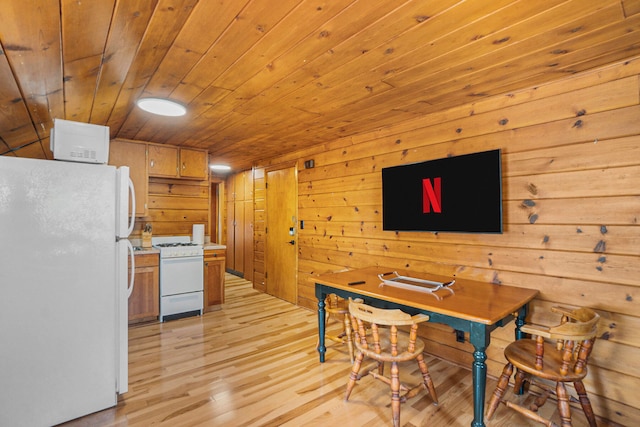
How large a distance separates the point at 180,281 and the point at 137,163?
1661 millimetres

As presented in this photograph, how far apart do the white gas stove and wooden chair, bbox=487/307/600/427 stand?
3482 millimetres

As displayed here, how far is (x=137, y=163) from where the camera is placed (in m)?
4.19

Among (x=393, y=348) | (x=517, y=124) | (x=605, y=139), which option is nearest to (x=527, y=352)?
(x=393, y=348)

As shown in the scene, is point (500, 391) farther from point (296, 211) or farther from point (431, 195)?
point (296, 211)

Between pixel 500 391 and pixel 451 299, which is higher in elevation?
pixel 451 299

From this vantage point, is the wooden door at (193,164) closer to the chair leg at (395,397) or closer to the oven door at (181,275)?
the oven door at (181,275)

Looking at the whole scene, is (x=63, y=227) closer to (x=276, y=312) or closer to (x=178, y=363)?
(x=178, y=363)

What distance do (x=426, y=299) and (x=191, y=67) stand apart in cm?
217

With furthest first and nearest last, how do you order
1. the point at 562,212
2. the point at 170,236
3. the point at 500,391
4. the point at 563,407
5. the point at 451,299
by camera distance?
the point at 170,236
the point at 562,212
the point at 451,299
the point at 500,391
the point at 563,407

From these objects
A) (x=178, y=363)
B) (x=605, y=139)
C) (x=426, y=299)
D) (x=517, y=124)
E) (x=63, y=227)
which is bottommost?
(x=178, y=363)

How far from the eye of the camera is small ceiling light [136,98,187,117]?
2609 millimetres

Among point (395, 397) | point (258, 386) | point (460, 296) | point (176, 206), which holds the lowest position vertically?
point (258, 386)

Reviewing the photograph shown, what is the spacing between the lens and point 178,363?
2871mm

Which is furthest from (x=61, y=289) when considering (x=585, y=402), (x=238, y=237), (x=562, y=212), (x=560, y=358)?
(x=238, y=237)
